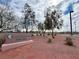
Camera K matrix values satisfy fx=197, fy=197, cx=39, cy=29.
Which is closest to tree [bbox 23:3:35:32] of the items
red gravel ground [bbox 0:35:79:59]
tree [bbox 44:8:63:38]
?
tree [bbox 44:8:63:38]

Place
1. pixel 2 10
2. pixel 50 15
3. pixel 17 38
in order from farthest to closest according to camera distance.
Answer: pixel 50 15, pixel 2 10, pixel 17 38

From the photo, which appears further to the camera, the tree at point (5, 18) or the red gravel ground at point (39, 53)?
the tree at point (5, 18)

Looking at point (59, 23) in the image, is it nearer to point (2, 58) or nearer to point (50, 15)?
point (50, 15)

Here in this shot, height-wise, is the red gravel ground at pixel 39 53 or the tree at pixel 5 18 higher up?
the tree at pixel 5 18

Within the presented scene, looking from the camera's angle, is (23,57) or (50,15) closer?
(23,57)

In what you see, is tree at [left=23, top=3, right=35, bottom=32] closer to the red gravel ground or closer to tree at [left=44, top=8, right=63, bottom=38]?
tree at [left=44, top=8, right=63, bottom=38]

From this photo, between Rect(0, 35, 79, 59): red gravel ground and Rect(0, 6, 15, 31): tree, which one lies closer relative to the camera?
Rect(0, 35, 79, 59): red gravel ground

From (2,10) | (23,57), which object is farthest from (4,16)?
(23,57)

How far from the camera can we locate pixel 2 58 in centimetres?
1345

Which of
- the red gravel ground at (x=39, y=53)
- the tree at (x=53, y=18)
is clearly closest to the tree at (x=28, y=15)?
the tree at (x=53, y=18)

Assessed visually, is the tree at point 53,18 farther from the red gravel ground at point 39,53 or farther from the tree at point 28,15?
the red gravel ground at point 39,53

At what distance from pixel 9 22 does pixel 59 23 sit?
2015 cm

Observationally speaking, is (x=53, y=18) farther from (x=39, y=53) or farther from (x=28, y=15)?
(x=39, y=53)

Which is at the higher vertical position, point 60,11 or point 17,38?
point 60,11
